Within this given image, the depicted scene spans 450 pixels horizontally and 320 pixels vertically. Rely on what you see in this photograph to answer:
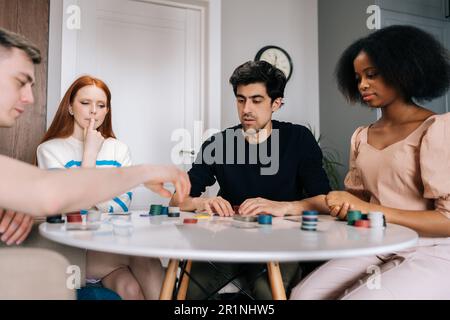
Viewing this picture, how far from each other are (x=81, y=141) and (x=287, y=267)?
4.57ft

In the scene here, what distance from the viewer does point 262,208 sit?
166cm

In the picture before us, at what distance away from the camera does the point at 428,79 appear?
1781mm

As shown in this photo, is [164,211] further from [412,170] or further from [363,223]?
[412,170]

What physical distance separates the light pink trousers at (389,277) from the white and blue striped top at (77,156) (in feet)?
3.56

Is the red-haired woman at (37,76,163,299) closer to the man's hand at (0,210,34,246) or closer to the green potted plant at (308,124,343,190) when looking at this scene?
the man's hand at (0,210,34,246)

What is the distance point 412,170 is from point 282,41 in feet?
10.3

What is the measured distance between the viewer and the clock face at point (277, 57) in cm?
433

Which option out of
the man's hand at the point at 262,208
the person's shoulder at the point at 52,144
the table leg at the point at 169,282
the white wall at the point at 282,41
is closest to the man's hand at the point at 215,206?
the man's hand at the point at 262,208

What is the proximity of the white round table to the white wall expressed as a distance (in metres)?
2.80

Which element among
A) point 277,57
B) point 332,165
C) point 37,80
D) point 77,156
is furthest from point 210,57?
point 77,156

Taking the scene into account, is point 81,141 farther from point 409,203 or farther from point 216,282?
point 409,203

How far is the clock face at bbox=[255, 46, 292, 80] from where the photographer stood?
433 cm

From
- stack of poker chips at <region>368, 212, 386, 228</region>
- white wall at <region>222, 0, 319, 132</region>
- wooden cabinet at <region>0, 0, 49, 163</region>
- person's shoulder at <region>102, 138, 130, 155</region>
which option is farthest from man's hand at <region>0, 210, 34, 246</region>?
white wall at <region>222, 0, 319, 132</region>
